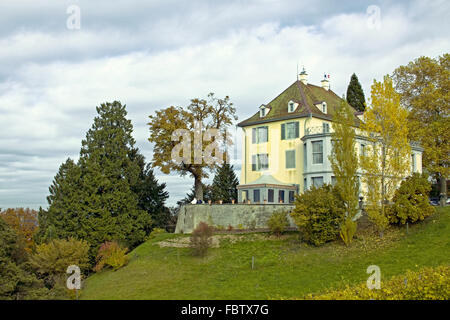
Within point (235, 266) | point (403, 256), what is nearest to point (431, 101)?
point (403, 256)

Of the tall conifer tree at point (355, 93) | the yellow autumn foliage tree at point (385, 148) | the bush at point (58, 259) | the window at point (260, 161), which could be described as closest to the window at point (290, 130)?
the window at point (260, 161)

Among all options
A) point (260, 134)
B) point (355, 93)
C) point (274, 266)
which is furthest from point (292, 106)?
point (274, 266)

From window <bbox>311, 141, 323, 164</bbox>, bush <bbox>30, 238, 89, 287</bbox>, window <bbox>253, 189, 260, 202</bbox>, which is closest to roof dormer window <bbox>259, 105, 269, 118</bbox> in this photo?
window <bbox>311, 141, 323, 164</bbox>

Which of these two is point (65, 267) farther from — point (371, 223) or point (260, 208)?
point (371, 223)

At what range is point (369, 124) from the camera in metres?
31.9

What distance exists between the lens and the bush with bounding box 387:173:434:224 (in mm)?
30531

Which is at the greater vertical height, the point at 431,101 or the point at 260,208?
the point at 431,101

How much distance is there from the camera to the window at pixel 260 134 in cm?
4847

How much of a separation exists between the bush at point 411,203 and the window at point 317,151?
11.5 meters

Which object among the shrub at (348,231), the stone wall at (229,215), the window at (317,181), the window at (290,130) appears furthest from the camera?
the window at (290,130)

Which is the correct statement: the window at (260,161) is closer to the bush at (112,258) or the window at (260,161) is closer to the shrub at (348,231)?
the shrub at (348,231)

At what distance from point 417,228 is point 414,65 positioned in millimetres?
23599

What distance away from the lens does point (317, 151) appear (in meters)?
42.8

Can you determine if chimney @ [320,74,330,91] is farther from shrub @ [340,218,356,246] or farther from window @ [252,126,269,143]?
shrub @ [340,218,356,246]
